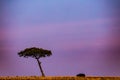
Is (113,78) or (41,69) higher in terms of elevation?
(41,69)

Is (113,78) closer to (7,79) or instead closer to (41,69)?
(7,79)

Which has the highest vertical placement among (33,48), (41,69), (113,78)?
(33,48)

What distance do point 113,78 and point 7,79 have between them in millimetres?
9861

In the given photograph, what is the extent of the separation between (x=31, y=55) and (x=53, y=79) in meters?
42.1

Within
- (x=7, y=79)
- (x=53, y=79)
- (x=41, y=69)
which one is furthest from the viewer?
(x=41, y=69)

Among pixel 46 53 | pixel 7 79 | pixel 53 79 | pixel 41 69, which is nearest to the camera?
pixel 53 79

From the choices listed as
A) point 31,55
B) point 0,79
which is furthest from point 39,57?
A: point 0,79

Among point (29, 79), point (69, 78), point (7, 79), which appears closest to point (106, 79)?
point (69, 78)

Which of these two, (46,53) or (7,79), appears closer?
(7,79)

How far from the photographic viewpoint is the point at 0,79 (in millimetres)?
32844

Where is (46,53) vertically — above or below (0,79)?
above

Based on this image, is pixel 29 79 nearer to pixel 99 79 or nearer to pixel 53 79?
pixel 53 79

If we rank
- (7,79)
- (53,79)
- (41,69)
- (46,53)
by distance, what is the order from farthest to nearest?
(46,53)
(41,69)
(7,79)
(53,79)

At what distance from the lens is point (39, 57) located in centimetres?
7156
